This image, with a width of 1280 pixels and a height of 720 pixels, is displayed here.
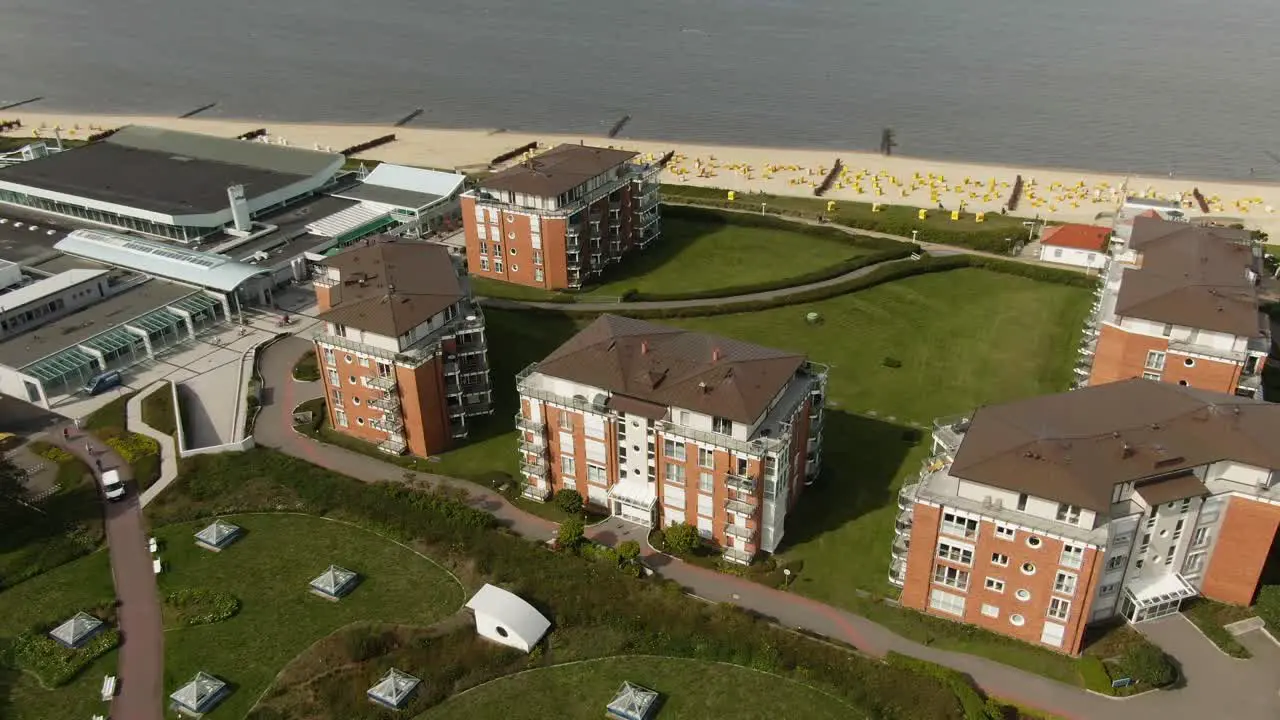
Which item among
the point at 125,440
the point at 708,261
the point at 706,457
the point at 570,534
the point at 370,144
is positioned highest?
the point at 706,457

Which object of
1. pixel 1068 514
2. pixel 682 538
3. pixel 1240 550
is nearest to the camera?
pixel 1068 514

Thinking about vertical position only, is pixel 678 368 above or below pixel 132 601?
above

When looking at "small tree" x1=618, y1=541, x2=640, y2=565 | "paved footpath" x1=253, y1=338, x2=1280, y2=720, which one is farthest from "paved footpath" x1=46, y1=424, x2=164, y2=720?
"small tree" x1=618, y1=541, x2=640, y2=565

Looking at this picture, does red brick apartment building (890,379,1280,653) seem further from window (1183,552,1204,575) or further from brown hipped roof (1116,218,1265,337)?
brown hipped roof (1116,218,1265,337)

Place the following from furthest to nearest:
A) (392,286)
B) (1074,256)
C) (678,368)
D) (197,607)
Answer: (1074,256), (392,286), (678,368), (197,607)

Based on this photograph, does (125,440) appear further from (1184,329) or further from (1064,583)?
(1184,329)

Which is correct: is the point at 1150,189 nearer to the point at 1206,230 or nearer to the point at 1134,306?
the point at 1206,230

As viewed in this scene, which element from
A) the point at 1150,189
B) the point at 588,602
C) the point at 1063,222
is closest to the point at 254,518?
the point at 588,602

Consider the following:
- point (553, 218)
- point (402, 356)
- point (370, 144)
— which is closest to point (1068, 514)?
point (402, 356)
